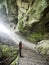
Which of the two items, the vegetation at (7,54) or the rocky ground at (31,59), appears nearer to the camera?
the rocky ground at (31,59)

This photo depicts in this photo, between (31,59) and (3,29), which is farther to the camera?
(3,29)

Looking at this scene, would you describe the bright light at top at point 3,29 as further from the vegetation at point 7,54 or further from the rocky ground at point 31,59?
the rocky ground at point 31,59

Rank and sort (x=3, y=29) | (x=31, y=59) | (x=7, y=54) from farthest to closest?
(x=3, y=29), (x=7, y=54), (x=31, y=59)

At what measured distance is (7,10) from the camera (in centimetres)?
2797

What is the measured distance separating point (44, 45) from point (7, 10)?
12214 millimetres

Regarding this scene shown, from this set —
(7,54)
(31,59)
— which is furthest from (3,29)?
(31,59)

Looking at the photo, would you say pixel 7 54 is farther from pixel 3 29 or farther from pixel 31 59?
pixel 3 29

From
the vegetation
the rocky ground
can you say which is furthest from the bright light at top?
the rocky ground

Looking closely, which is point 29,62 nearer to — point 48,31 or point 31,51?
point 31,51

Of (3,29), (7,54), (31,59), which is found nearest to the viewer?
(31,59)

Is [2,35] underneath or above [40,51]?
underneath

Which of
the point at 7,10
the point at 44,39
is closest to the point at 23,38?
the point at 44,39

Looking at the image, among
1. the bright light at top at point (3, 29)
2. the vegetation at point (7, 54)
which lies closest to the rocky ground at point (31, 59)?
the vegetation at point (7, 54)

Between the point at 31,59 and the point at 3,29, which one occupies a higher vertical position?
the point at 31,59
